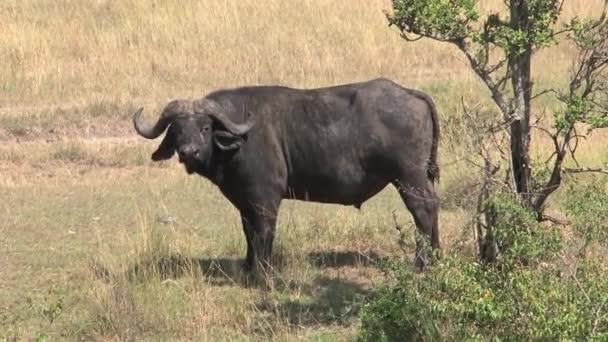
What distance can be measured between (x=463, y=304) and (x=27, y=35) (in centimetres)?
1282

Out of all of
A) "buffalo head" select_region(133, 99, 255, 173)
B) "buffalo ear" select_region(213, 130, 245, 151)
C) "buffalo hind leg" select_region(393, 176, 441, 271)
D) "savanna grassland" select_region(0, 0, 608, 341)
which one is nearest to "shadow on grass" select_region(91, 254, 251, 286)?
"savanna grassland" select_region(0, 0, 608, 341)

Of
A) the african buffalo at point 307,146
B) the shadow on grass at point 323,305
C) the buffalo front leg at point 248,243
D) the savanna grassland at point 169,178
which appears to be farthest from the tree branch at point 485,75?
the buffalo front leg at point 248,243

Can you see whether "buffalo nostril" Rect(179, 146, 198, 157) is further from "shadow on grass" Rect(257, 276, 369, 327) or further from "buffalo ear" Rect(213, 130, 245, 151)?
"shadow on grass" Rect(257, 276, 369, 327)

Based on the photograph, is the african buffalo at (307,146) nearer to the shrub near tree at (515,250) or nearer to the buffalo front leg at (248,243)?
the buffalo front leg at (248,243)

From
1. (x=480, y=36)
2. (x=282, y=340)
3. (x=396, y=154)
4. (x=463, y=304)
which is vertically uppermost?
(x=480, y=36)

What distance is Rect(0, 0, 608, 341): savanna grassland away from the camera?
7.67 m

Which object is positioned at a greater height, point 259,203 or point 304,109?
point 304,109

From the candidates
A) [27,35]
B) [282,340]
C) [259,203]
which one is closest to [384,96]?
[259,203]

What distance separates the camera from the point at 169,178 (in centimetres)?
1195

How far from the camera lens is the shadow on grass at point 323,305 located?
7523mm

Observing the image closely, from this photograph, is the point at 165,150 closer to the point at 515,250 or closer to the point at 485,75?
the point at 485,75

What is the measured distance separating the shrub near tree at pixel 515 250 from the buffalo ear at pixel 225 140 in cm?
195

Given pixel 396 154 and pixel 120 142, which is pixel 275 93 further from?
pixel 120 142

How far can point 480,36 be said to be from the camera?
669 cm
